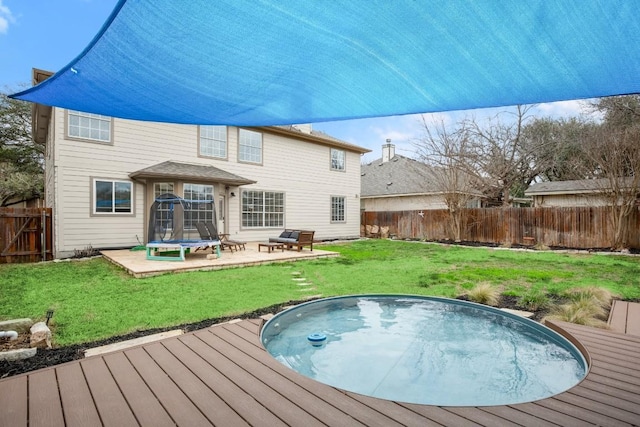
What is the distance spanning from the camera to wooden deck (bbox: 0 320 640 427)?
75.7 inches

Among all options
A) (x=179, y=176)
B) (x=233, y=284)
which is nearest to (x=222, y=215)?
(x=179, y=176)

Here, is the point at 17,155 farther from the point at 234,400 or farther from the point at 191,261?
the point at 234,400

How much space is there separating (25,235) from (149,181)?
358 cm

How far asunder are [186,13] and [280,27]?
0.44 m

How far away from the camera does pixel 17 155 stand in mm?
20891

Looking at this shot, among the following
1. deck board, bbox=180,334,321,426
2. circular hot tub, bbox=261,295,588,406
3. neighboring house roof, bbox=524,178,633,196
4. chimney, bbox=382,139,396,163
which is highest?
chimney, bbox=382,139,396,163

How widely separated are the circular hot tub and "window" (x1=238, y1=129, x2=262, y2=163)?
9749 mm

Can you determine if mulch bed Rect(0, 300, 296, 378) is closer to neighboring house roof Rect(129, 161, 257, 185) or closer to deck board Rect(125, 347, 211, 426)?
deck board Rect(125, 347, 211, 426)

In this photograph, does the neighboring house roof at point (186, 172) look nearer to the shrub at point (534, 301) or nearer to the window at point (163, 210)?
the window at point (163, 210)

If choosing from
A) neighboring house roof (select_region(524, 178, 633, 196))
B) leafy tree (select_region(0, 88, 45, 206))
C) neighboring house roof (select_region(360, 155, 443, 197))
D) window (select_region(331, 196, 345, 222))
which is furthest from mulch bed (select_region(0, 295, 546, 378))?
leafy tree (select_region(0, 88, 45, 206))

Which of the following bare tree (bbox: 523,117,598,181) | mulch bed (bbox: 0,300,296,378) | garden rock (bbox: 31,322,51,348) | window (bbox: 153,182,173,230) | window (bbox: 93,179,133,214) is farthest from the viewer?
bare tree (bbox: 523,117,598,181)

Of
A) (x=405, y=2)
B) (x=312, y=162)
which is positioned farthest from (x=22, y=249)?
(x=405, y=2)

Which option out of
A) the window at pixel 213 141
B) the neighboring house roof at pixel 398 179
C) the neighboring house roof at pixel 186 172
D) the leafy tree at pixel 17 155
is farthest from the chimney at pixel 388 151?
the leafy tree at pixel 17 155

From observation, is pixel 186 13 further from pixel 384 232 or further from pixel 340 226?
pixel 384 232
